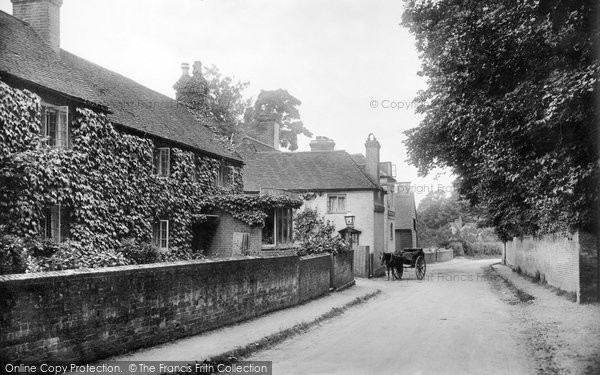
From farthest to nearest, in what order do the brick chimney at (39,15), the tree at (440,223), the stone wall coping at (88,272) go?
the tree at (440,223)
the brick chimney at (39,15)
the stone wall coping at (88,272)

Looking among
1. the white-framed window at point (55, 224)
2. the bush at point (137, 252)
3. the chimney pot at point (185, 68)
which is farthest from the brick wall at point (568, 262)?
the chimney pot at point (185, 68)

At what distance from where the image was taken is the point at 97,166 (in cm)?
1742

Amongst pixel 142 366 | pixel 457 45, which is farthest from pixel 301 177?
pixel 142 366

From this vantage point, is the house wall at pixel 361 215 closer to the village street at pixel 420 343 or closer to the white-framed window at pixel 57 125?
the village street at pixel 420 343

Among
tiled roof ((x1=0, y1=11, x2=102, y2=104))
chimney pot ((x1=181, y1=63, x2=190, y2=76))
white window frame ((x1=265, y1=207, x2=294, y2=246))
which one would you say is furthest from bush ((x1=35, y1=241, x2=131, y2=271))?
chimney pot ((x1=181, y1=63, x2=190, y2=76))

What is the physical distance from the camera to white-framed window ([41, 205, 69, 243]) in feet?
51.9

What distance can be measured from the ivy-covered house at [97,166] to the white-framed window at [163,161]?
0.04m

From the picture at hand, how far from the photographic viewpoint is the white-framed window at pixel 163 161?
21484mm

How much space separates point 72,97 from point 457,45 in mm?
11711

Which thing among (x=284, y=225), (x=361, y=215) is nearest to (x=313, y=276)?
(x=284, y=225)

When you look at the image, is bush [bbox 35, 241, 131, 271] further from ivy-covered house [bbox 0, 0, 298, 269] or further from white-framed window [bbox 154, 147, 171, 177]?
white-framed window [bbox 154, 147, 171, 177]

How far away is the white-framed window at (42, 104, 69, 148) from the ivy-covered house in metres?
0.03

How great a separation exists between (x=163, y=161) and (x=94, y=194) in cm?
496

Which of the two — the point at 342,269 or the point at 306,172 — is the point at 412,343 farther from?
the point at 306,172
